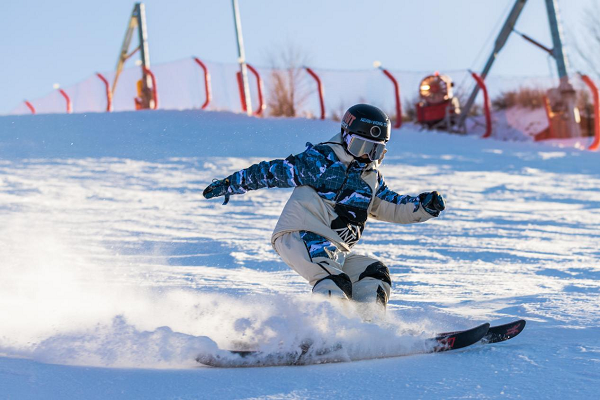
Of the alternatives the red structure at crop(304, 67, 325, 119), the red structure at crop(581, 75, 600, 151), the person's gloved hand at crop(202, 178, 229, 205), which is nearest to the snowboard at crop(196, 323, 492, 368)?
the person's gloved hand at crop(202, 178, 229, 205)

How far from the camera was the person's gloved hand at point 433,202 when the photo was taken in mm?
3758

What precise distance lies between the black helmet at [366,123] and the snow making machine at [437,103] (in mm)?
15123

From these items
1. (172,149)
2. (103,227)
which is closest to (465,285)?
(103,227)

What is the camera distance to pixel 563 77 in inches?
756

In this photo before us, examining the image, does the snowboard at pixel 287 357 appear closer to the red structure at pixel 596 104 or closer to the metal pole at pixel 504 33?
the red structure at pixel 596 104

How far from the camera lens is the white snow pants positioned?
3.56 meters

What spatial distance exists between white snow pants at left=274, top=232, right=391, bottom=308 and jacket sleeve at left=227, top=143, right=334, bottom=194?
26cm

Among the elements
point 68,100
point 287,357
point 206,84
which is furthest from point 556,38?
point 287,357

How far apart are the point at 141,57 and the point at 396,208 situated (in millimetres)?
18137

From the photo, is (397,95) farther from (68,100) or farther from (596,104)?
(68,100)

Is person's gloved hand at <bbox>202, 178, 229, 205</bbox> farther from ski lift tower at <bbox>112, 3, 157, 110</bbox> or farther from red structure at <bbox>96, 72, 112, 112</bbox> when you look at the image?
red structure at <bbox>96, 72, 112, 112</bbox>

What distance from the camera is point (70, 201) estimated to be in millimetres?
9008

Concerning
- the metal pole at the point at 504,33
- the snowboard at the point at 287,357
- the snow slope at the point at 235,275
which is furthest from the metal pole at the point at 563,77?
the snowboard at the point at 287,357

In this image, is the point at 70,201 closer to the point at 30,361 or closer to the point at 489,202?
the point at 489,202
